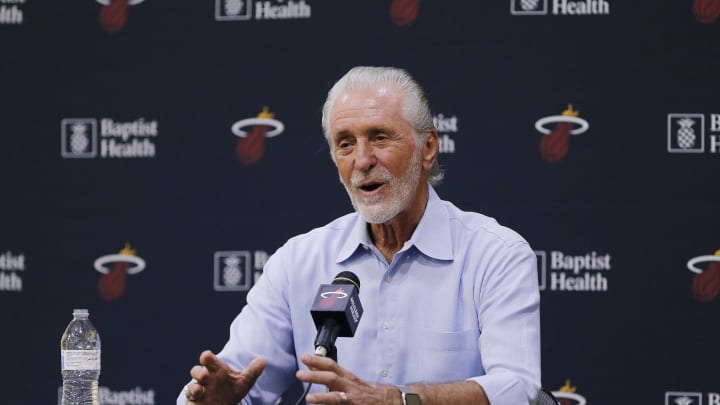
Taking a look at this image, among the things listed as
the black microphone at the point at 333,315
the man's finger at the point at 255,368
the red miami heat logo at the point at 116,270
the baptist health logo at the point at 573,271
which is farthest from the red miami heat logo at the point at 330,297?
the red miami heat logo at the point at 116,270

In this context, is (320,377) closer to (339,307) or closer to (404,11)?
(339,307)

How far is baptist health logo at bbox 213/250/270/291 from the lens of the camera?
13.2 feet

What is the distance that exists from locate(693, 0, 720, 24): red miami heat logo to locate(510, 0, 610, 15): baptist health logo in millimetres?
344

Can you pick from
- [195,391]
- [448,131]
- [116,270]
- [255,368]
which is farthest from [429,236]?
[116,270]

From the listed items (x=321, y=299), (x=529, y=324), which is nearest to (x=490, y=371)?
(x=529, y=324)

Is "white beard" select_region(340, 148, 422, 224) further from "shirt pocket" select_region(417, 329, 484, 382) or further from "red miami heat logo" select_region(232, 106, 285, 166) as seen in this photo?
"red miami heat logo" select_region(232, 106, 285, 166)

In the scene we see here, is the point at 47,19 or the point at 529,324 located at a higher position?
the point at 47,19

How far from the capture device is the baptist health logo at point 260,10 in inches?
159

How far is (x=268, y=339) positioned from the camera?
2.54 meters

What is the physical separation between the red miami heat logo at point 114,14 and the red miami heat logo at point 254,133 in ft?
2.30

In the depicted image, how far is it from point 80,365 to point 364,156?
0.87 m

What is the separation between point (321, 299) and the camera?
1930mm

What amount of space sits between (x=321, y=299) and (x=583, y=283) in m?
2.08

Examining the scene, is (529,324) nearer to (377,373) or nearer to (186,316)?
(377,373)
